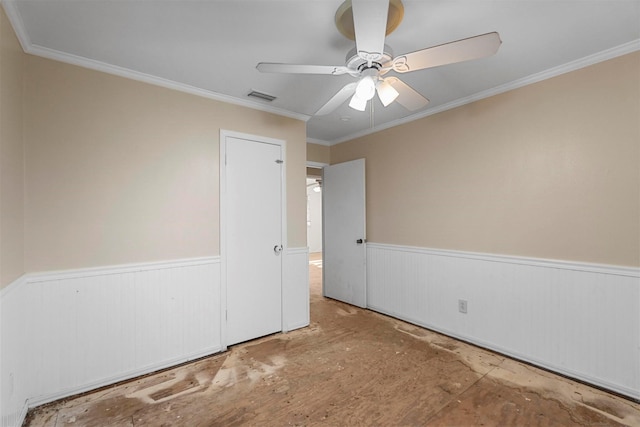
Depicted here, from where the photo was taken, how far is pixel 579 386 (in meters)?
2.16

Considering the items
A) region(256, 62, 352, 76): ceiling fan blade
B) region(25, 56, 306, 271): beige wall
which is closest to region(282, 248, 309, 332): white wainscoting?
region(25, 56, 306, 271): beige wall

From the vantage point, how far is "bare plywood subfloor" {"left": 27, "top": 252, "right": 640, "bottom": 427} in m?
1.84

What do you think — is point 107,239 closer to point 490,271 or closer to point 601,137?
point 490,271

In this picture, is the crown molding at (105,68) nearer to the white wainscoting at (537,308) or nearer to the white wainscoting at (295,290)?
the white wainscoting at (295,290)

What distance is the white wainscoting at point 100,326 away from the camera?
1.82 meters

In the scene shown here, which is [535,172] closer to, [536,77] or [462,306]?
[536,77]

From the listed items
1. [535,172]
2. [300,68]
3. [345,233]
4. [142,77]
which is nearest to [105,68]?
[142,77]

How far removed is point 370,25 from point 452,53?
476 mm

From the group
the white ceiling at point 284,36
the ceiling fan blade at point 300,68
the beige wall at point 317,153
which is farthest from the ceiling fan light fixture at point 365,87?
the beige wall at point 317,153

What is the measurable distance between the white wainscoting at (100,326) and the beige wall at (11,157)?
0.18m

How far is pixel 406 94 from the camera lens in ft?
6.51

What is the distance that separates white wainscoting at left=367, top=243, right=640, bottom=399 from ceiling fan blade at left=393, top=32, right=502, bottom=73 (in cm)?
186

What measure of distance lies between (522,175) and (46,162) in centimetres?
369

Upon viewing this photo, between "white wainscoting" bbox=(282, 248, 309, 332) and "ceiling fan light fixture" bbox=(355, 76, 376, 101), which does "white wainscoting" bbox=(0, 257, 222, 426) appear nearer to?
"white wainscoting" bbox=(282, 248, 309, 332)
